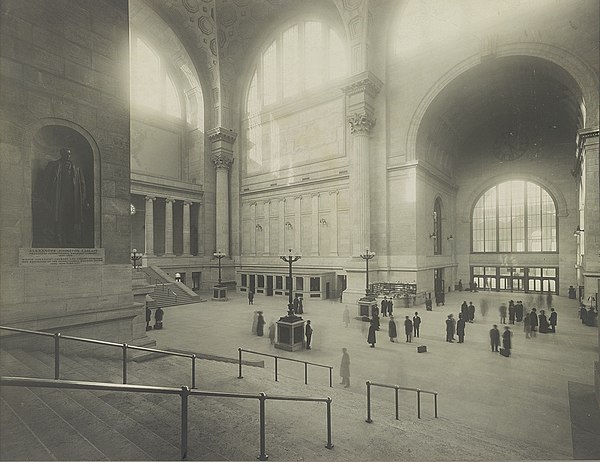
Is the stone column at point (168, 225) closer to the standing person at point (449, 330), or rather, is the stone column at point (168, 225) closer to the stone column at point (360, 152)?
the stone column at point (360, 152)

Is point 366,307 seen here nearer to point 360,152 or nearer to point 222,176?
point 360,152

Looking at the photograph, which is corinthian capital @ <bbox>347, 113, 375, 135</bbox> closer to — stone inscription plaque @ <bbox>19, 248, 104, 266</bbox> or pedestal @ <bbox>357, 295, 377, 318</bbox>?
pedestal @ <bbox>357, 295, 377, 318</bbox>

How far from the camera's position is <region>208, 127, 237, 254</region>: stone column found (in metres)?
32.6

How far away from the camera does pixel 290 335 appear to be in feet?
38.5

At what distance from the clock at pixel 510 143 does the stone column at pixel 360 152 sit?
40.0 feet

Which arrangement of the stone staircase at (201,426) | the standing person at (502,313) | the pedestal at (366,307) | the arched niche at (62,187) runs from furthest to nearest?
the pedestal at (366,307) → the standing person at (502,313) → the arched niche at (62,187) → the stone staircase at (201,426)

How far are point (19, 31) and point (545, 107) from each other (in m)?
31.3

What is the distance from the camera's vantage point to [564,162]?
27.9 meters

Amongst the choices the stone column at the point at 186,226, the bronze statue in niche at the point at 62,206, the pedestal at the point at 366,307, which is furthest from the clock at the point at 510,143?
the bronze statue in niche at the point at 62,206

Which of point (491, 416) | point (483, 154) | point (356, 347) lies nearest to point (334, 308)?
point (356, 347)

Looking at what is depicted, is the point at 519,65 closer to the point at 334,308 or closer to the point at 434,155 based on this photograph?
the point at 434,155

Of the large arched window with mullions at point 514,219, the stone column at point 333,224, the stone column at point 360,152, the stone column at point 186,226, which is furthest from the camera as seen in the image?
the stone column at point 186,226

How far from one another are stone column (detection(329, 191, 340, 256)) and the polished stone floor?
28.7 feet

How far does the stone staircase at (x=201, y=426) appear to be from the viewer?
3541 millimetres
